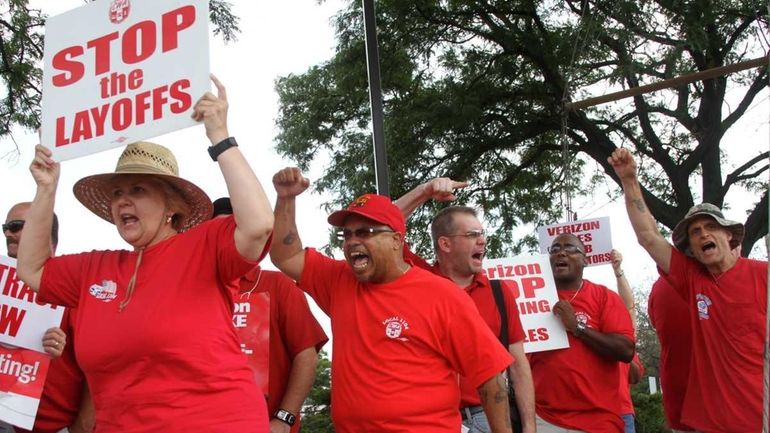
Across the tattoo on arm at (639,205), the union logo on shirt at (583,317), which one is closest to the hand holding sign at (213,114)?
the tattoo on arm at (639,205)

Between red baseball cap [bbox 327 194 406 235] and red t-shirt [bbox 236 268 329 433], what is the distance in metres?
0.66

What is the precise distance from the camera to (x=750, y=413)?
14.5ft

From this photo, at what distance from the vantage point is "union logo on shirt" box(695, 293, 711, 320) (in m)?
4.70

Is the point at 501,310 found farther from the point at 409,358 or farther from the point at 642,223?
the point at 409,358

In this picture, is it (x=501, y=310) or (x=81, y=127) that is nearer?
(x=81, y=127)

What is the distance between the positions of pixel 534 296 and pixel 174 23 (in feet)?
11.0

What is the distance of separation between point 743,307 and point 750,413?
55 cm

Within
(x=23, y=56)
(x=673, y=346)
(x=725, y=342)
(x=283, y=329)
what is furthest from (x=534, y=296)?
(x=23, y=56)

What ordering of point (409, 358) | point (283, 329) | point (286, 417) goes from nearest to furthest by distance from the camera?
1. point (409, 358)
2. point (286, 417)
3. point (283, 329)

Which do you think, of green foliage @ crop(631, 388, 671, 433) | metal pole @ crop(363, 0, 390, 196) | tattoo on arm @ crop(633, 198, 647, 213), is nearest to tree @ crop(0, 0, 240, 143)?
metal pole @ crop(363, 0, 390, 196)

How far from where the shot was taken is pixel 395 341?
362 centimetres

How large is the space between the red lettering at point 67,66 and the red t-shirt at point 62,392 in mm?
1343

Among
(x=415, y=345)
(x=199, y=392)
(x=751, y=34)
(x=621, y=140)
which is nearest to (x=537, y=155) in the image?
(x=621, y=140)

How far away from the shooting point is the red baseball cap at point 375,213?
150 inches
